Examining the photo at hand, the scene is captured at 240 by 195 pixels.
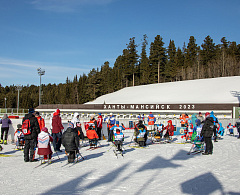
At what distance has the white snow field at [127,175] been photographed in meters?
5.18

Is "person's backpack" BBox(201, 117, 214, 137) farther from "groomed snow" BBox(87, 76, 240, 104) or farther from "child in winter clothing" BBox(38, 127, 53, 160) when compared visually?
"groomed snow" BBox(87, 76, 240, 104)

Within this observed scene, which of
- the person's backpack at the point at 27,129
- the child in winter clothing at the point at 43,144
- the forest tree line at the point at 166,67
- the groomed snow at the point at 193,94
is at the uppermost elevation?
the forest tree line at the point at 166,67

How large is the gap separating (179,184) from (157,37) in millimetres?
77129

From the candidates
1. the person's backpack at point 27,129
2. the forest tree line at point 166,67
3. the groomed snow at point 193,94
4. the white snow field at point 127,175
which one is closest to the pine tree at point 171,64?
the forest tree line at point 166,67

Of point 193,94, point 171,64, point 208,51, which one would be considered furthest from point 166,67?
point 193,94

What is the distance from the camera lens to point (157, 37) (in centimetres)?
7850

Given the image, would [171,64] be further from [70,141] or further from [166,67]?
[70,141]

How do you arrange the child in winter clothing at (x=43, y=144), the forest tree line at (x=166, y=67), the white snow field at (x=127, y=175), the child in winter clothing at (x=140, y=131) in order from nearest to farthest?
the white snow field at (x=127, y=175)
the child in winter clothing at (x=43, y=144)
the child in winter clothing at (x=140, y=131)
the forest tree line at (x=166, y=67)

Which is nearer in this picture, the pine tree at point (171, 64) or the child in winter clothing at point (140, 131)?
the child in winter clothing at point (140, 131)

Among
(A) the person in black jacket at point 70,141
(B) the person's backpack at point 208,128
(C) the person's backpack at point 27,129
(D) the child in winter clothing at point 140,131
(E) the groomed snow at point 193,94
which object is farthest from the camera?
(E) the groomed snow at point 193,94

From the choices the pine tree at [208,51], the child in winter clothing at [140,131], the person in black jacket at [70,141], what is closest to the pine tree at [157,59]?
the pine tree at [208,51]

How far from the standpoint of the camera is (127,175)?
6.38 metres

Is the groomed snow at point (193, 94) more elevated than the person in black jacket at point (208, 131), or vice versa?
the groomed snow at point (193, 94)

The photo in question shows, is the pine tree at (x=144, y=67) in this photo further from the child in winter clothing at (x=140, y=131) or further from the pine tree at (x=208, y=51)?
the child in winter clothing at (x=140, y=131)
